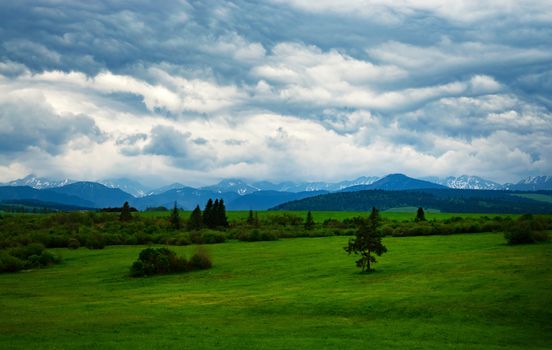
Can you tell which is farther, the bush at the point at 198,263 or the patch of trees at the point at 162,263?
the bush at the point at 198,263

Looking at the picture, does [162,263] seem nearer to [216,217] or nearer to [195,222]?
[195,222]

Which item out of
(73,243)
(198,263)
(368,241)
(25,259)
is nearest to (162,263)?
(198,263)

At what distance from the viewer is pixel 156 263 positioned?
8231cm

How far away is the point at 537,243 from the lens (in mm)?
80750

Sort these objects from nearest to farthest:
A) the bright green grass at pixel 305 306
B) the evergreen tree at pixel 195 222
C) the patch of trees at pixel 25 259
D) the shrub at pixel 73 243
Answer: the bright green grass at pixel 305 306, the patch of trees at pixel 25 259, the shrub at pixel 73 243, the evergreen tree at pixel 195 222

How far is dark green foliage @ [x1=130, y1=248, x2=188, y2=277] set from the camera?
263ft

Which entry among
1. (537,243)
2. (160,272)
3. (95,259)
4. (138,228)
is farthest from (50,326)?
(138,228)

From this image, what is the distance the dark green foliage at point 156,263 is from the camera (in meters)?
80.3

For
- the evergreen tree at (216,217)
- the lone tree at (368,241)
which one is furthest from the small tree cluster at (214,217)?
the lone tree at (368,241)

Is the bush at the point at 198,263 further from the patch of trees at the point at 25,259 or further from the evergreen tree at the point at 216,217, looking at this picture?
the evergreen tree at the point at 216,217

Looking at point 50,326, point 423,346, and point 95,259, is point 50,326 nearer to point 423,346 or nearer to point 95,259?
point 423,346

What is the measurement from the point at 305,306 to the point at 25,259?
7421 cm

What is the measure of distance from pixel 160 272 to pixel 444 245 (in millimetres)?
52933

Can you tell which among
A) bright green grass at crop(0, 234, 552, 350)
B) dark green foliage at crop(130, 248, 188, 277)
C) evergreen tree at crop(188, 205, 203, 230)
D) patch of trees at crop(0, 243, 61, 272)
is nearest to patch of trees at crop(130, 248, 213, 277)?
dark green foliage at crop(130, 248, 188, 277)
